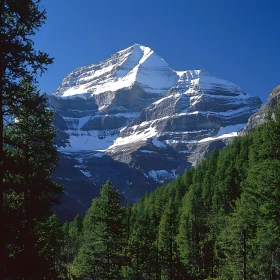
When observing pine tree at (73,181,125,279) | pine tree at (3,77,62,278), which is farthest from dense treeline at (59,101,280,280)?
pine tree at (3,77,62,278)

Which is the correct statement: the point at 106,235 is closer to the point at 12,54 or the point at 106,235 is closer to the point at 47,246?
the point at 47,246

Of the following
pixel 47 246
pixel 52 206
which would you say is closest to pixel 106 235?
pixel 47 246

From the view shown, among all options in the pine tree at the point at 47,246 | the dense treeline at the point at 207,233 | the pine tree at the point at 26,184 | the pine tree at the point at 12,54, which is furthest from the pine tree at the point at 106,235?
the pine tree at the point at 12,54

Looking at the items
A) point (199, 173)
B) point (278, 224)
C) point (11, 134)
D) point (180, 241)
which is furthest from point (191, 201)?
point (11, 134)

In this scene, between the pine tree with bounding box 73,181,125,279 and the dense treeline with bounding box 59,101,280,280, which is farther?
the pine tree with bounding box 73,181,125,279

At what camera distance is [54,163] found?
63.0ft

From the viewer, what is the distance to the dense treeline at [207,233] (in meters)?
19.9

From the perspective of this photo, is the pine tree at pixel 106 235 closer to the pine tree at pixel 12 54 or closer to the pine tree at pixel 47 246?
the pine tree at pixel 47 246

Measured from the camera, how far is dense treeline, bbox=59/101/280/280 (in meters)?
19.9

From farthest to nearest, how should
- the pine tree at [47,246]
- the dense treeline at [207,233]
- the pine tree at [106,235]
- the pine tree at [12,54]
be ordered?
the pine tree at [106,235]
the dense treeline at [207,233]
the pine tree at [47,246]
the pine tree at [12,54]

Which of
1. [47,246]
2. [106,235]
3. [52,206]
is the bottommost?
[47,246]

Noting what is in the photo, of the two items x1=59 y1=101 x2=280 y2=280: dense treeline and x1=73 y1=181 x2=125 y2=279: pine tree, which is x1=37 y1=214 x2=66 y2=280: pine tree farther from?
x1=59 y1=101 x2=280 y2=280: dense treeline

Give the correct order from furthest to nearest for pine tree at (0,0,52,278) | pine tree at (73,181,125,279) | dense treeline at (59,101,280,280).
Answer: pine tree at (73,181,125,279)
dense treeline at (59,101,280,280)
pine tree at (0,0,52,278)

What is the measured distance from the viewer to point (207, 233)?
50781 millimetres
